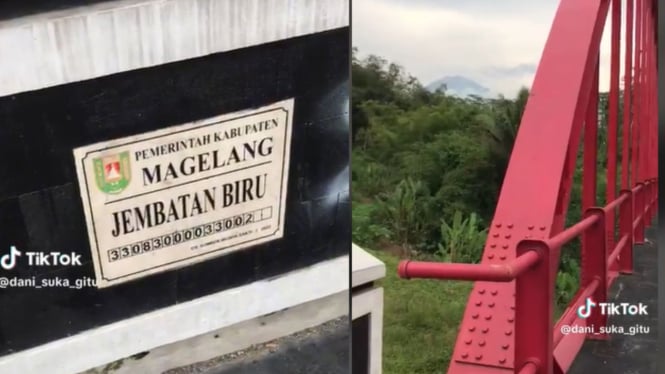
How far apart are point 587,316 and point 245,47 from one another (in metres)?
0.80

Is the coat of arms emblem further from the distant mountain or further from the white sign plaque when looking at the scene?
the distant mountain

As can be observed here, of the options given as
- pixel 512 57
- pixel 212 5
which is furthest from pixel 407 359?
pixel 212 5

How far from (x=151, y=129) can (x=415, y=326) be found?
0.58 meters

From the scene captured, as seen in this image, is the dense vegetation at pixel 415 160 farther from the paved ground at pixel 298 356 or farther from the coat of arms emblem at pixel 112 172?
the coat of arms emblem at pixel 112 172

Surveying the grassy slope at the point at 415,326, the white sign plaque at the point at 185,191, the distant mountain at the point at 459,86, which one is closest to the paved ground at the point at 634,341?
the grassy slope at the point at 415,326

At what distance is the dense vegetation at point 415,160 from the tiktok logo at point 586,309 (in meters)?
0.23

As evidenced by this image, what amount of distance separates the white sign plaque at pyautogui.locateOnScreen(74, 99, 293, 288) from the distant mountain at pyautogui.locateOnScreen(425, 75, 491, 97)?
26 cm

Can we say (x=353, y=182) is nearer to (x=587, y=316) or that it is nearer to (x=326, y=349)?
(x=326, y=349)

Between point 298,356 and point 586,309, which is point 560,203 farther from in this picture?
point 298,356

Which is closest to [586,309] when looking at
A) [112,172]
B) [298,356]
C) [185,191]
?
[298,356]

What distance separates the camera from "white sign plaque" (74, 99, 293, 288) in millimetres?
1268

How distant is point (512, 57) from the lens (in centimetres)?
138

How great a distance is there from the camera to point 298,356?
4.77 feet

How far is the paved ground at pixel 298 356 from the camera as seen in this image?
1.43m
